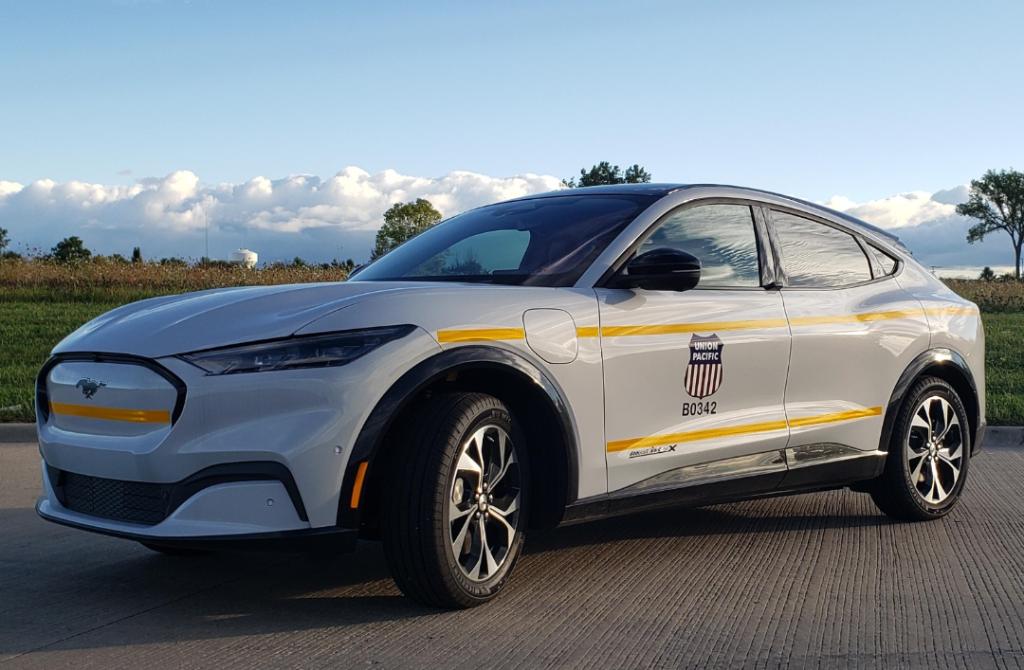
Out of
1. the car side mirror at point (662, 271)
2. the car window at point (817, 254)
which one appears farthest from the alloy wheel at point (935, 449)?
the car side mirror at point (662, 271)

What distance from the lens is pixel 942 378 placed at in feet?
22.4

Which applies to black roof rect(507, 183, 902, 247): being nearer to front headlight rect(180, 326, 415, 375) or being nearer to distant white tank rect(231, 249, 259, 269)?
front headlight rect(180, 326, 415, 375)

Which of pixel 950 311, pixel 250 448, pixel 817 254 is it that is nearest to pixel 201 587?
pixel 250 448

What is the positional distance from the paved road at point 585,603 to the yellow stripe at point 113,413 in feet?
2.55

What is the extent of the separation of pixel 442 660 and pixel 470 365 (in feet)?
3.64

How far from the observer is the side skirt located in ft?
16.3

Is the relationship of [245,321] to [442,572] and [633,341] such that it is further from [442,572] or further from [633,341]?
[633,341]

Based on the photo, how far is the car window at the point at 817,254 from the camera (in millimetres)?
6047

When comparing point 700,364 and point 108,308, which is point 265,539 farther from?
point 108,308

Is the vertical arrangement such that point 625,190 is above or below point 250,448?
above

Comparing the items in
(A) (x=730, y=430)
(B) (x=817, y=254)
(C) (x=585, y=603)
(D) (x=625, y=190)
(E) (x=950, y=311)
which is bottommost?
(C) (x=585, y=603)

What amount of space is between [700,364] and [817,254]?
1381 mm

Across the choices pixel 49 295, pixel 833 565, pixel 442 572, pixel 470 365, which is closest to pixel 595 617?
pixel 442 572

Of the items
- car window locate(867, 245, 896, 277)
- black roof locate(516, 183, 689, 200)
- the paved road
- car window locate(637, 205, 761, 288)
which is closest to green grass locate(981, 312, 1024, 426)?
car window locate(867, 245, 896, 277)
